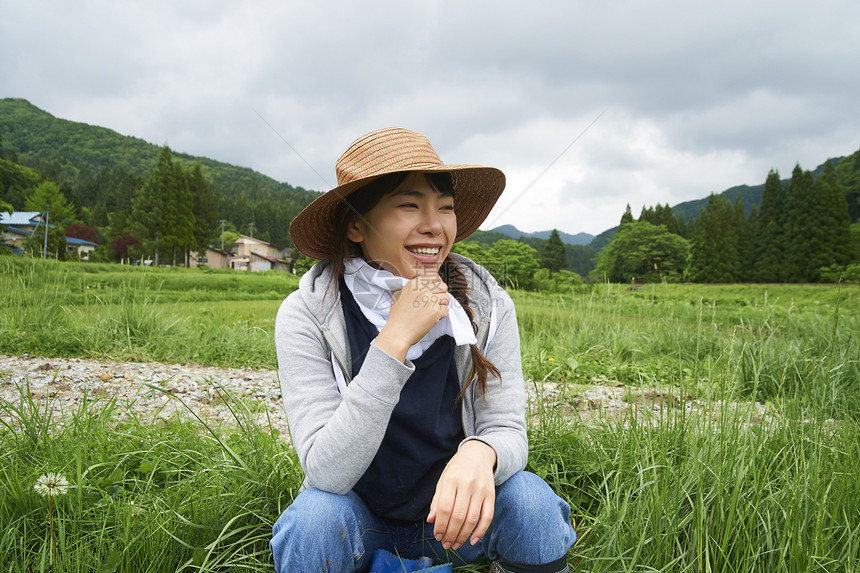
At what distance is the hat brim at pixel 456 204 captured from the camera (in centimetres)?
140

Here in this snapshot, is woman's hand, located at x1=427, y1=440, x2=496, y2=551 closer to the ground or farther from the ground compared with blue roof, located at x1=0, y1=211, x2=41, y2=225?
closer to the ground

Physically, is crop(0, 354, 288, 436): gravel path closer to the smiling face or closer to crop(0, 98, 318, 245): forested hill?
the smiling face

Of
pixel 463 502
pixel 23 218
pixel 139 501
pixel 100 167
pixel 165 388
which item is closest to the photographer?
pixel 463 502

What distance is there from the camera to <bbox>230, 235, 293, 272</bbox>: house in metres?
47.2

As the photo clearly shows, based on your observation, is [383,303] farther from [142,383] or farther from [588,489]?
[142,383]

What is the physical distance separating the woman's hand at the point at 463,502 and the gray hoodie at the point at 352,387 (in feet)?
0.36

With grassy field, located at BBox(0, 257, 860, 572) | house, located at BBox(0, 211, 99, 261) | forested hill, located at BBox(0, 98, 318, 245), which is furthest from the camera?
forested hill, located at BBox(0, 98, 318, 245)

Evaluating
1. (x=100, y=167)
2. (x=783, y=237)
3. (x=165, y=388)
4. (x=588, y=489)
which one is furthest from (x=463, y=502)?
(x=100, y=167)

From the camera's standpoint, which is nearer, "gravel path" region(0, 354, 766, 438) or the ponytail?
the ponytail

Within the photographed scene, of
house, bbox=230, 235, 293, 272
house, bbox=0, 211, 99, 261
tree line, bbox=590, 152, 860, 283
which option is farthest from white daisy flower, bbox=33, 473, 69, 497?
house, bbox=0, 211, 99, 261

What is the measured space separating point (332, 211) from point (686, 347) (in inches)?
181

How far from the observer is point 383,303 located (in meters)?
1.40

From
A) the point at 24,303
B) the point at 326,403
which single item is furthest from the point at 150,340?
the point at 326,403

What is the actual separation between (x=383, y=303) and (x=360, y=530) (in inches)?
25.2
